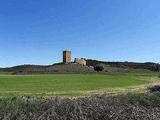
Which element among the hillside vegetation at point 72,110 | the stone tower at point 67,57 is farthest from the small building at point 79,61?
the hillside vegetation at point 72,110

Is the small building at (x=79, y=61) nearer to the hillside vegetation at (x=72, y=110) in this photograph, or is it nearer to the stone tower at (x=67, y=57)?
the stone tower at (x=67, y=57)

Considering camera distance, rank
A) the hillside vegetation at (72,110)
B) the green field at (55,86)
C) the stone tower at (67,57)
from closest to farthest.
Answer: the hillside vegetation at (72,110), the green field at (55,86), the stone tower at (67,57)

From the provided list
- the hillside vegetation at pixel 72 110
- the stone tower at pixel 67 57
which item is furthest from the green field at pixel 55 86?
the stone tower at pixel 67 57

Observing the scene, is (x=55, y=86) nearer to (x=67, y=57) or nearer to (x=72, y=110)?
(x=72, y=110)

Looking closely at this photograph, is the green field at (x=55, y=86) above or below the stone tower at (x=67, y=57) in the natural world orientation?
below

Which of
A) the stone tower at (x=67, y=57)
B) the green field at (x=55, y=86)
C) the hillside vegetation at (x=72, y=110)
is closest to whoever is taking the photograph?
the hillside vegetation at (x=72, y=110)

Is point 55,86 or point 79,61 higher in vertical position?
point 79,61

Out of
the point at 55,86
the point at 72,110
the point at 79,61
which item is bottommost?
the point at 55,86

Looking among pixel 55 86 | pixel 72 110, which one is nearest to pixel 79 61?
pixel 55 86

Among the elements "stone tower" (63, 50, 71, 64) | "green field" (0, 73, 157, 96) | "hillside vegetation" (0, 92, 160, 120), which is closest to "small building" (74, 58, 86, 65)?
"stone tower" (63, 50, 71, 64)

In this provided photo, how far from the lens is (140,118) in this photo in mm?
8594

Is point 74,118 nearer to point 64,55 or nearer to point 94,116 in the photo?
point 94,116

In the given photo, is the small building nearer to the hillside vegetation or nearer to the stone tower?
the stone tower

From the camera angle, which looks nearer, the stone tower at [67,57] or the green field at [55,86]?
the green field at [55,86]
